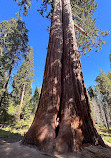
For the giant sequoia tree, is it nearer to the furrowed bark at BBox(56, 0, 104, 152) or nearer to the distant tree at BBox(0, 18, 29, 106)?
the furrowed bark at BBox(56, 0, 104, 152)

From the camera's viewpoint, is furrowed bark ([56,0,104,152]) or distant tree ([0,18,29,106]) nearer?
furrowed bark ([56,0,104,152])

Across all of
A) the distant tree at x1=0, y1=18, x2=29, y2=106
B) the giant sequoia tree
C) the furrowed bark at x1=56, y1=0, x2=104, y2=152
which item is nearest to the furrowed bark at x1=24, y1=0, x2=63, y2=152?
the giant sequoia tree

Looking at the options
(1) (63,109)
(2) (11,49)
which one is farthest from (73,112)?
(2) (11,49)

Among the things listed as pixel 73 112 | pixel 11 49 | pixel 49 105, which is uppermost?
pixel 11 49

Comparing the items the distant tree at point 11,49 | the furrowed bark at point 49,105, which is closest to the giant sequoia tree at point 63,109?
the furrowed bark at point 49,105

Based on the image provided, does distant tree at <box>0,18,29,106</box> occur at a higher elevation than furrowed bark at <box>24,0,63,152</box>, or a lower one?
higher

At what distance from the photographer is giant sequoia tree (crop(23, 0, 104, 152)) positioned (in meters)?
1.80

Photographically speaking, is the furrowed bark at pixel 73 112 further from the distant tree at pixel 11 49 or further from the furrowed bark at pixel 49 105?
the distant tree at pixel 11 49

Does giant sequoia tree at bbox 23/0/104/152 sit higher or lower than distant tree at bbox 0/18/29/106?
lower

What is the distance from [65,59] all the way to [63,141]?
91.0 inches

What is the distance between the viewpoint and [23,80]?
16562 millimetres

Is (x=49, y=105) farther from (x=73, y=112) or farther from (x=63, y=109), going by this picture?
(x=73, y=112)

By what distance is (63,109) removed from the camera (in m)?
2.24

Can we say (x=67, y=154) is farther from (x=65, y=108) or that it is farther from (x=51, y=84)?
(x=51, y=84)
